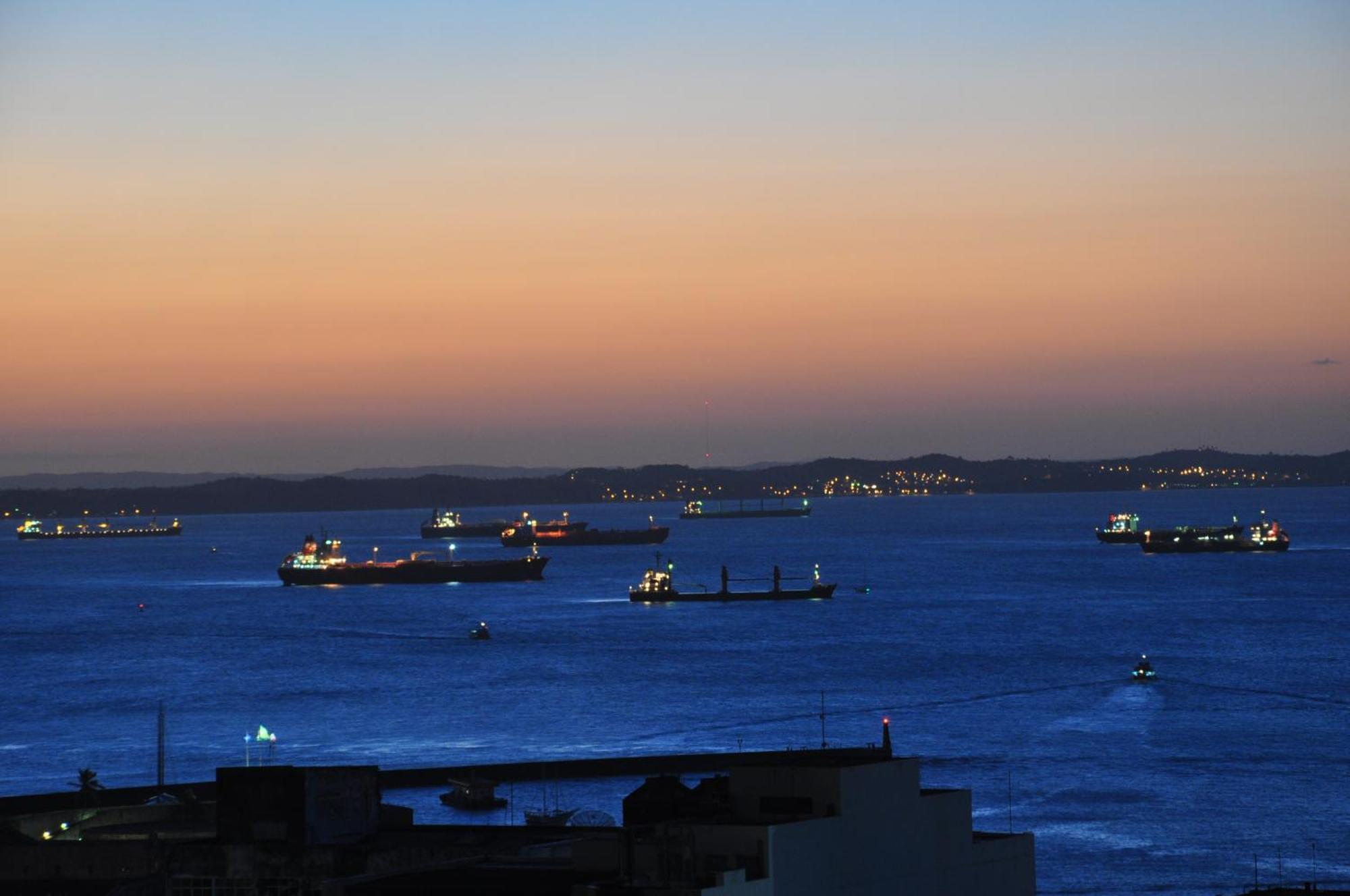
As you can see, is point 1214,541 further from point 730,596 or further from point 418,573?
point 418,573

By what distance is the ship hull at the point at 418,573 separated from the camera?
11688 centimetres

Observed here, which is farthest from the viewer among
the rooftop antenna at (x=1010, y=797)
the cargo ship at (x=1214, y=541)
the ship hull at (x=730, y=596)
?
the cargo ship at (x=1214, y=541)

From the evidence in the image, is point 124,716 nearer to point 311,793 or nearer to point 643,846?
point 311,793

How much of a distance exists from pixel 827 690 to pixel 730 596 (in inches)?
1613

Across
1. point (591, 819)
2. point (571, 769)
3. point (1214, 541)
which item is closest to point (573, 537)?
point (1214, 541)

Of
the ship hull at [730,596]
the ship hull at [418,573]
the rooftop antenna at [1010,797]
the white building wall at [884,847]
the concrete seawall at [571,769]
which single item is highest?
the white building wall at [884,847]

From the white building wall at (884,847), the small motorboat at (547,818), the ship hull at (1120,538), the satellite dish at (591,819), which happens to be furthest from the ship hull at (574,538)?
the white building wall at (884,847)

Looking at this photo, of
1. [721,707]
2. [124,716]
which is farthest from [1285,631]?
[124,716]

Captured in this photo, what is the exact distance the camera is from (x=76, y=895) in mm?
19266

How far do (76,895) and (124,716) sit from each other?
35236 millimetres

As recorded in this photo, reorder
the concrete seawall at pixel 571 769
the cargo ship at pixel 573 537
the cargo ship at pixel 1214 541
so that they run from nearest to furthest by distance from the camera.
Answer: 1. the concrete seawall at pixel 571 769
2. the cargo ship at pixel 1214 541
3. the cargo ship at pixel 573 537

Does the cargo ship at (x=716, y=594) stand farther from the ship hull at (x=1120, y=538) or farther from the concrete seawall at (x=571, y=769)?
the ship hull at (x=1120, y=538)

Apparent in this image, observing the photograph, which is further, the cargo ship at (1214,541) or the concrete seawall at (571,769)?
the cargo ship at (1214,541)

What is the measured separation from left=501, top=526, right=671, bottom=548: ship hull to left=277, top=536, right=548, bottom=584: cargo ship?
4887cm
